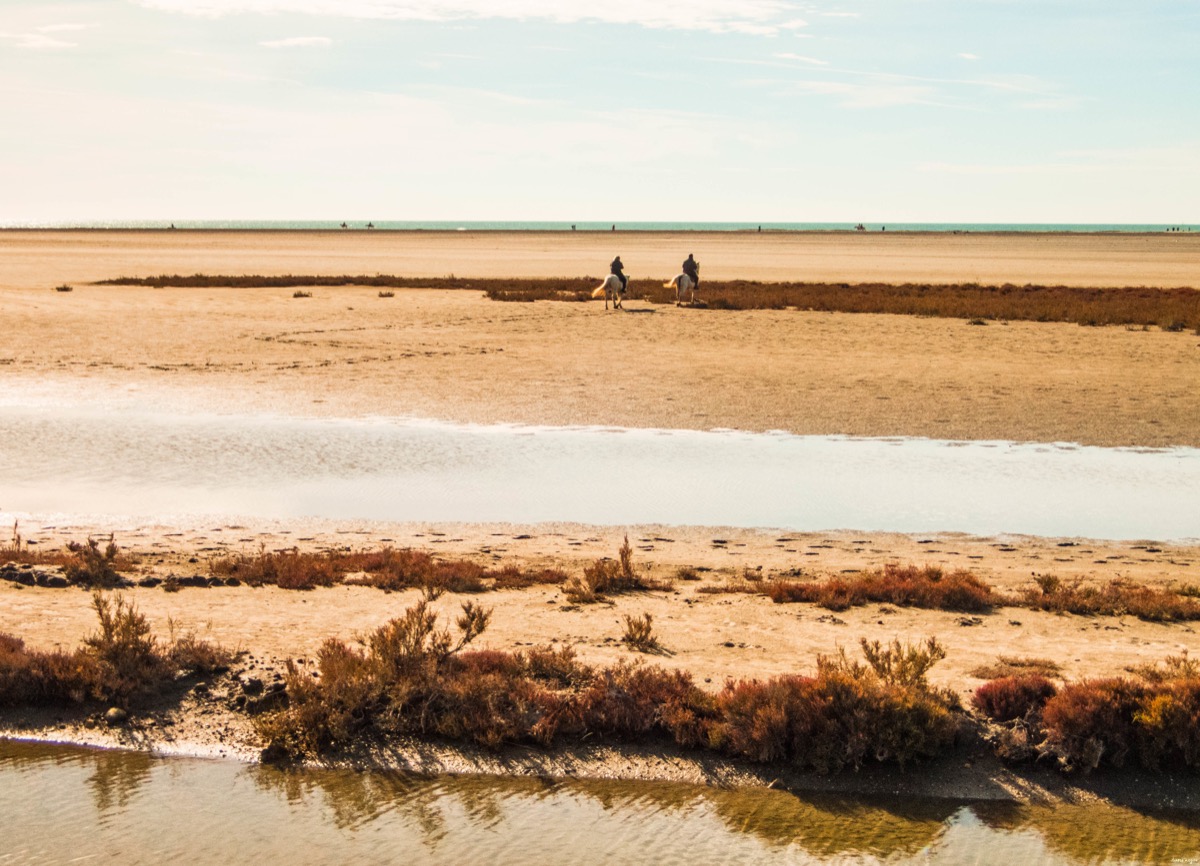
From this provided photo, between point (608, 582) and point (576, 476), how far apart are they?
5.80 metres

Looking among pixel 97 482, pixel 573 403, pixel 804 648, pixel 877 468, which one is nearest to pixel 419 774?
pixel 804 648

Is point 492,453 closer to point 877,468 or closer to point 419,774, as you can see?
point 877,468

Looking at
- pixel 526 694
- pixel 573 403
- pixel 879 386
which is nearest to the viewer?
pixel 526 694

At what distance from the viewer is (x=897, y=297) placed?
46.6m

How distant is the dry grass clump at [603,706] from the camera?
7695 mm

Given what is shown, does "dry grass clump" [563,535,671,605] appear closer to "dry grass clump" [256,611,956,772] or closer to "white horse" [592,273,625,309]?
"dry grass clump" [256,611,956,772]

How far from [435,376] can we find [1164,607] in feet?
60.2

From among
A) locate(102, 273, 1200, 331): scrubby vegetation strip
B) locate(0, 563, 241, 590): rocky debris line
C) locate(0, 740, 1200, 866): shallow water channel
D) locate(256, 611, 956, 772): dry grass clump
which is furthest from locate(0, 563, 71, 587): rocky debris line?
locate(102, 273, 1200, 331): scrubby vegetation strip

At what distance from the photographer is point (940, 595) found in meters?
10.4

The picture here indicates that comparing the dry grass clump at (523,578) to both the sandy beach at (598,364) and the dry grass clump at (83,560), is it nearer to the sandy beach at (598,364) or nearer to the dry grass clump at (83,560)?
the dry grass clump at (83,560)

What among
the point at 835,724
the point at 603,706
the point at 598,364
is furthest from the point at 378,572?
the point at 598,364

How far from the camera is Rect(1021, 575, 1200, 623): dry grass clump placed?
398 inches

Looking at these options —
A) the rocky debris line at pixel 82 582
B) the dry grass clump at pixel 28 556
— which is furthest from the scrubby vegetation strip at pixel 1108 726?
the dry grass clump at pixel 28 556

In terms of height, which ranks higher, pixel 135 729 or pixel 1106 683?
pixel 1106 683
